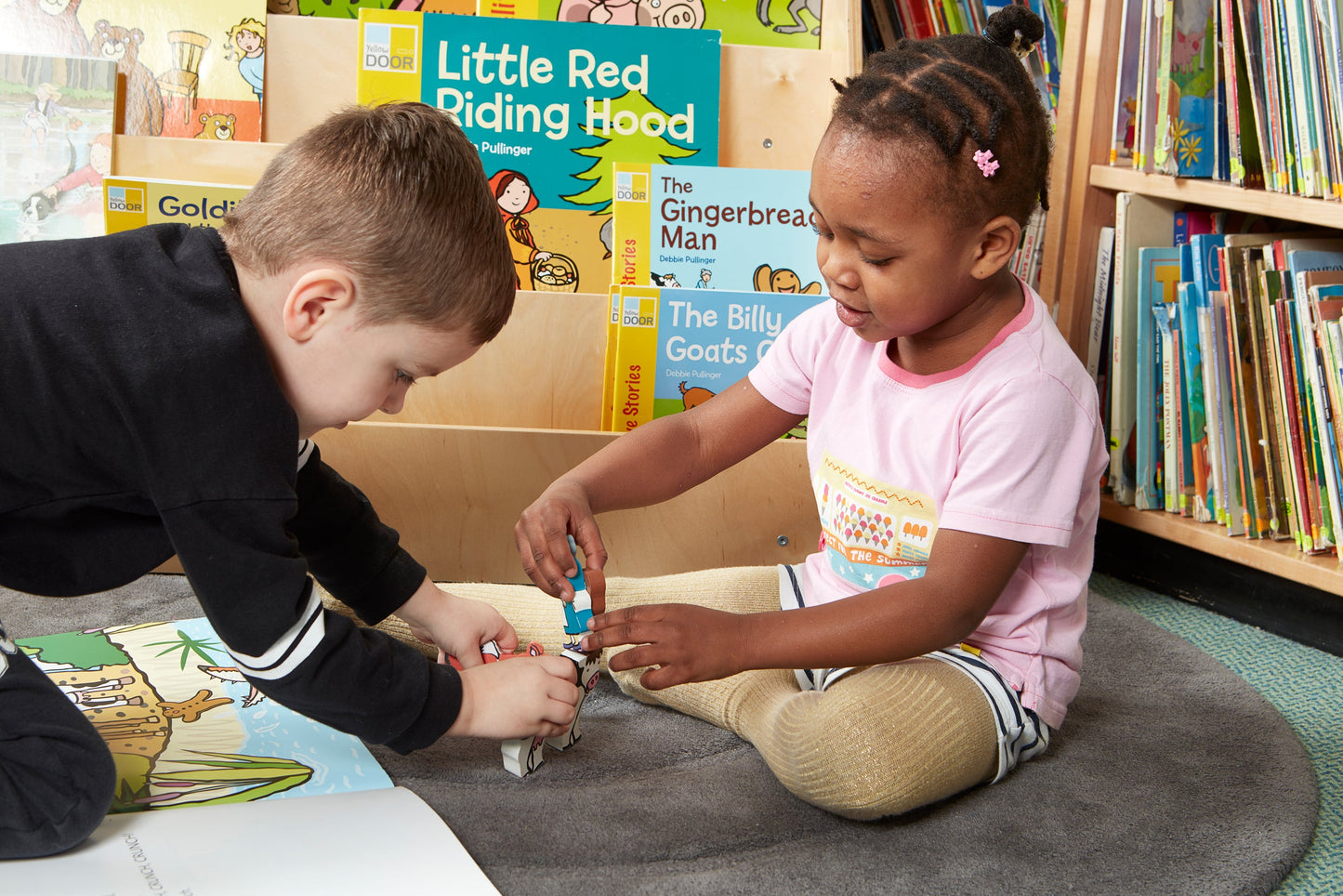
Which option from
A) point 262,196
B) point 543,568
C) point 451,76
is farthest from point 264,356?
point 451,76

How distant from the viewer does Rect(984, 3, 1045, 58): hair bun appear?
0.94 m

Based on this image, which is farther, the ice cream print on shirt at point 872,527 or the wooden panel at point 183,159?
the wooden panel at point 183,159

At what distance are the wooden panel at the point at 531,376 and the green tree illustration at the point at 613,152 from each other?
7.9 inches

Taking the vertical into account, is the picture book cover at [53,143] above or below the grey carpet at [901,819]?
above

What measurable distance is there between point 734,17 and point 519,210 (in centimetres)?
43

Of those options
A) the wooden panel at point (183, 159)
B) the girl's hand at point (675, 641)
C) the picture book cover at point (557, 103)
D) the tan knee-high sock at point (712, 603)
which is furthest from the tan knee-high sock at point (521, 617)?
the wooden panel at point (183, 159)

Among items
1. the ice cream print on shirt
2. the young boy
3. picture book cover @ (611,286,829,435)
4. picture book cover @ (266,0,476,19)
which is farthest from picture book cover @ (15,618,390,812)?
picture book cover @ (266,0,476,19)

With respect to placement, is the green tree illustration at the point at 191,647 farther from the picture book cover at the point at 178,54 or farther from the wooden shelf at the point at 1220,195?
the wooden shelf at the point at 1220,195

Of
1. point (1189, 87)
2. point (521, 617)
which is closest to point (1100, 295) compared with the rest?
point (1189, 87)

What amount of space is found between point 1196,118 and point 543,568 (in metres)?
0.99

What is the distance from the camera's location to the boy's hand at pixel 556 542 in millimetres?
970

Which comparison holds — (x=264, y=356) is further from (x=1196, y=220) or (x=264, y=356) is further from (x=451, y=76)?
(x=1196, y=220)

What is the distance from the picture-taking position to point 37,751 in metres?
0.79

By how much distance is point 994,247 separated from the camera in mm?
921
